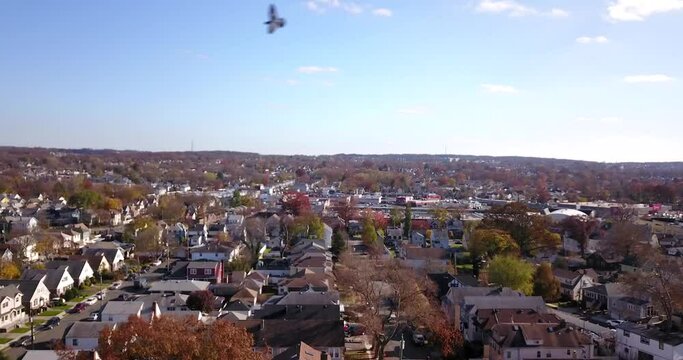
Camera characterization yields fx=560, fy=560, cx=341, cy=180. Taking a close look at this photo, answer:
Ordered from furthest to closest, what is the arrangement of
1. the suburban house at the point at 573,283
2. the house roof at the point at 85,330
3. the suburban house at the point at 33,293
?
1. the suburban house at the point at 573,283
2. the suburban house at the point at 33,293
3. the house roof at the point at 85,330

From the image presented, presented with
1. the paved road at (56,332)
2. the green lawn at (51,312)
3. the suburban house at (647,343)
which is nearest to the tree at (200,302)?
the paved road at (56,332)

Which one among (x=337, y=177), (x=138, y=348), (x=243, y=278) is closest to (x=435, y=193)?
(x=337, y=177)

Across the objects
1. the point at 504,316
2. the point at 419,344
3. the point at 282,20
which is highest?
the point at 282,20

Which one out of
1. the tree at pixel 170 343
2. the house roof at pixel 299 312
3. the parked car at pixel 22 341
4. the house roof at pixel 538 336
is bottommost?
the parked car at pixel 22 341

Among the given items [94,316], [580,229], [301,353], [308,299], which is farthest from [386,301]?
Answer: [580,229]

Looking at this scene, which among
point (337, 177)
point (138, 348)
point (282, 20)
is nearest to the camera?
point (282, 20)

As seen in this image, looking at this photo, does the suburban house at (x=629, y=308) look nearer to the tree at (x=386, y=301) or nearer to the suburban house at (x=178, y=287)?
the tree at (x=386, y=301)

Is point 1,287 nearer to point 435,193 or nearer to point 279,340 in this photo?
point 279,340
